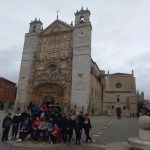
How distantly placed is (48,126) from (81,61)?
25710mm

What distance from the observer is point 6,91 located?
58375mm

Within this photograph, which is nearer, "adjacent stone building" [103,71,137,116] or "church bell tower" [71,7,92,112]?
"church bell tower" [71,7,92,112]

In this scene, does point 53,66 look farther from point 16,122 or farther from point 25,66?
point 16,122

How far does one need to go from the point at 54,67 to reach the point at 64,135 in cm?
2798

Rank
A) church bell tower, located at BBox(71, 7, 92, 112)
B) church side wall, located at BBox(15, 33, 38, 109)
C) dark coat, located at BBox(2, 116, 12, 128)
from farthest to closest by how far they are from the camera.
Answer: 1. church side wall, located at BBox(15, 33, 38, 109)
2. church bell tower, located at BBox(71, 7, 92, 112)
3. dark coat, located at BBox(2, 116, 12, 128)

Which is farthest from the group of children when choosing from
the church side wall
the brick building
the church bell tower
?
the brick building

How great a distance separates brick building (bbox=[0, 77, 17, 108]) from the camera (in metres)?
55.8

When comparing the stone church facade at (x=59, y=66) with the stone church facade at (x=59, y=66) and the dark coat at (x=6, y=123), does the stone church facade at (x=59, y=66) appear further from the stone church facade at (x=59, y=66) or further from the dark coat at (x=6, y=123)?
the dark coat at (x=6, y=123)

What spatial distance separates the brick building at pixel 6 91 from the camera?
183ft

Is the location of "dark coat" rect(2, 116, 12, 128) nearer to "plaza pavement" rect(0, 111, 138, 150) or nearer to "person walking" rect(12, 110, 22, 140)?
"person walking" rect(12, 110, 22, 140)

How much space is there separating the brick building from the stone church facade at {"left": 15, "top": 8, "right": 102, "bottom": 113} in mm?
19616

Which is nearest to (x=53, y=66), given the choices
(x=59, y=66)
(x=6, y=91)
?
(x=59, y=66)

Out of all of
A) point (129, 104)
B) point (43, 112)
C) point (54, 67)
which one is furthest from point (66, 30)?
point (43, 112)

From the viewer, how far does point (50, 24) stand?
4025 centimetres
